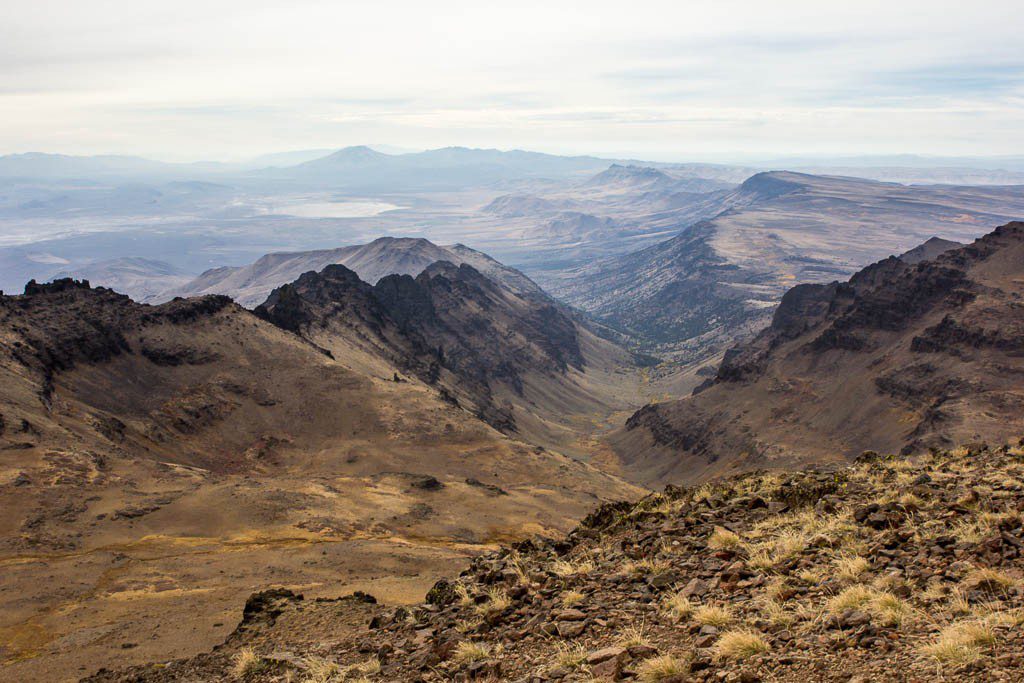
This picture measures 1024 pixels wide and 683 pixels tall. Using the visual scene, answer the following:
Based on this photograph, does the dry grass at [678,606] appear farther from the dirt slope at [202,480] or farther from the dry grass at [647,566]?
the dirt slope at [202,480]

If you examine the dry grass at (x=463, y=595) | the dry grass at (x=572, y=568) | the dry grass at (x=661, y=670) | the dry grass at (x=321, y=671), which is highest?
the dry grass at (x=661, y=670)

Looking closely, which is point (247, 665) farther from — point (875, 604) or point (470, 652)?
point (875, 604)

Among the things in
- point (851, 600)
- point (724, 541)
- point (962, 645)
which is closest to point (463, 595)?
point (724, 541)

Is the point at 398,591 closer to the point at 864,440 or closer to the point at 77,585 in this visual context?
the point at 77,585

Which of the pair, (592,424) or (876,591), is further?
(592,424)

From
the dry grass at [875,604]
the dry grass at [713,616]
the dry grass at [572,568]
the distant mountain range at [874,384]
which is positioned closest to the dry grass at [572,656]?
the dry grass at [713,616]

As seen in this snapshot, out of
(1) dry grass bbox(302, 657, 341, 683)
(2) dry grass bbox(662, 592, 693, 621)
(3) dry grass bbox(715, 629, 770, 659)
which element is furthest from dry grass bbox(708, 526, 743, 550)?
(1) dry grass bbox(302, 657, 341, 683)

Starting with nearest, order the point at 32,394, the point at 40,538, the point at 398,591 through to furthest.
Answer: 1. the point at 398,591
2. the point at 40,538
3. the point at 32,394

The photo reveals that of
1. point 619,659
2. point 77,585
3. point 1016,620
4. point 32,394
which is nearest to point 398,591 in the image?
point 77,585
